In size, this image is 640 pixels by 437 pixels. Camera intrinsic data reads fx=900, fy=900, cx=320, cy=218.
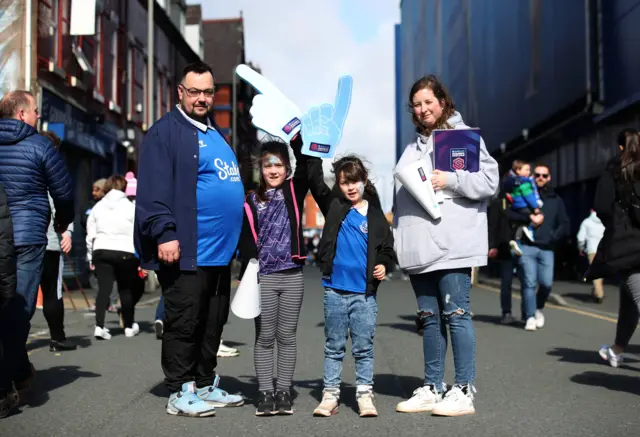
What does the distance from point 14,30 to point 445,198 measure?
14404 mm

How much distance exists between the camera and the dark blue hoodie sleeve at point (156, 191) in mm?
4914

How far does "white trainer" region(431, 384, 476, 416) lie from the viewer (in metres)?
5.03

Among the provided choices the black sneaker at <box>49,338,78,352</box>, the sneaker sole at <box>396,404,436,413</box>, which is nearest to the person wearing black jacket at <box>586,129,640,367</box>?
the sneaker sole at <box>396,404,436,413</box>

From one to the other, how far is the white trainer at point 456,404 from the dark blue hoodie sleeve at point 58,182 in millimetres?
2611

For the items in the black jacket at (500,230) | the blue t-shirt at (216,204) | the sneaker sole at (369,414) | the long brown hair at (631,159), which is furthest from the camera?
the black jacket at (500,230)

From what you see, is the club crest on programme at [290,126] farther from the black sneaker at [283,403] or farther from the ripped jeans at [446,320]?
the black sneaker at [283,403]

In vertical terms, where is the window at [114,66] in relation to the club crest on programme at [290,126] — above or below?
above

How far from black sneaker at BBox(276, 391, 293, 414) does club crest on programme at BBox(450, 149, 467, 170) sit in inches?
63.9

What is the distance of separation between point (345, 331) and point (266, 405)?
0.62 m

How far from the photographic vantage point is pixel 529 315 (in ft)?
33.0

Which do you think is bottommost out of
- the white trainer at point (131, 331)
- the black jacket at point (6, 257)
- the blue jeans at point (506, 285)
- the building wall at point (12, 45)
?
the white trainer at point (131, 331)

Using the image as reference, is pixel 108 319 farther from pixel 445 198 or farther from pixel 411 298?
pixel 445 198

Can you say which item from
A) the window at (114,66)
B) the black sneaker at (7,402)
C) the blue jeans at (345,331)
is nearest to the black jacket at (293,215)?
the blue jeans at (345,331)

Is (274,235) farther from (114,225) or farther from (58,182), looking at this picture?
(114,225)
